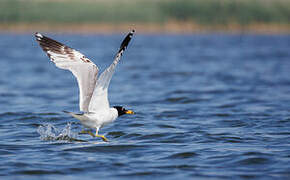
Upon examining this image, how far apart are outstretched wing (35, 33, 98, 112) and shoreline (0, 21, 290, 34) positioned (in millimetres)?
57981

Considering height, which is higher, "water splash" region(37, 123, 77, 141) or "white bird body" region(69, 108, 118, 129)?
"white bird body" region(69, 108, 118, 129)

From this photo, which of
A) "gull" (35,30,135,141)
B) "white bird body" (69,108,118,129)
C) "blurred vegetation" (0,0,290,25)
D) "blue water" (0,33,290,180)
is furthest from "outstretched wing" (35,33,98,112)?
"blurred vegetation" (0,0,290,25)

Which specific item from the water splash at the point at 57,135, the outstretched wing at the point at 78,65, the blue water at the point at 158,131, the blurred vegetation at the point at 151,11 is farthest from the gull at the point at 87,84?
the blurred vegetation at the point at 151,11

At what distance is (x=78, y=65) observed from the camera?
8.23 meters

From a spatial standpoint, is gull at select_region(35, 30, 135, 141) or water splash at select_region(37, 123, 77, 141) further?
water splash at select_region(37, 123, 77, 141)

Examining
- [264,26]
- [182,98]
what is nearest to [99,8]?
[264,26]

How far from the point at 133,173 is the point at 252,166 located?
5.70 ft

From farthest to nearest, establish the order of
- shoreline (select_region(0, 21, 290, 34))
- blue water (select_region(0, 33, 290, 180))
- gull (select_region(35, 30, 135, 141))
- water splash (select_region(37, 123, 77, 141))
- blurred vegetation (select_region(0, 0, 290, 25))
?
blurred vegetation (select_region(0, 0, 290, 25)) → shoreline (select_region(0, 21, 290, 34)) → water splash (select_region(37, 123, 77, 141)) → gull (select_region(35, 30, 135, 141)) → blue water (select_region(0, 33, 290, 180))

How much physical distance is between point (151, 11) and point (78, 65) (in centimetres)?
6703

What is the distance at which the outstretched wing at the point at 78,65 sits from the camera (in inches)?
313

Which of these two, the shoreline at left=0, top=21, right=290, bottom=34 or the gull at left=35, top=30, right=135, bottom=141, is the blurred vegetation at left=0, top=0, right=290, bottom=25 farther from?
the gull at left=35, top=30, right=135, bottom=141

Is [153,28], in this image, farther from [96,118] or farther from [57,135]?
[96,118]

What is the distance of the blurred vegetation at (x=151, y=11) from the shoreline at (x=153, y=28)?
723mm

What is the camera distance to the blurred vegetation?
226 feet
